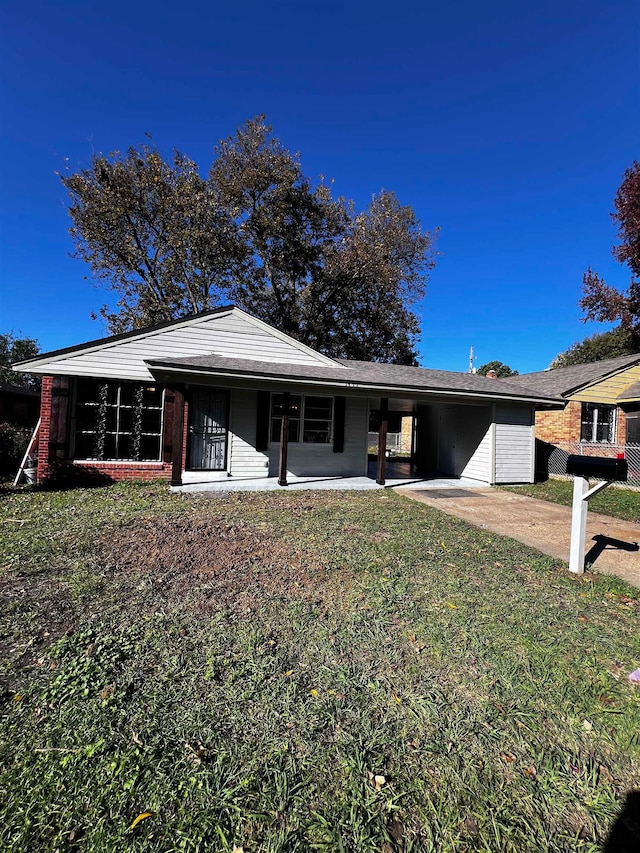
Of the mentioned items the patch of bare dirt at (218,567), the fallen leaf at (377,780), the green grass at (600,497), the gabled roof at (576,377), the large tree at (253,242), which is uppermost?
the large tree at (253,242)

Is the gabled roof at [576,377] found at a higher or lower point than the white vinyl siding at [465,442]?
higher

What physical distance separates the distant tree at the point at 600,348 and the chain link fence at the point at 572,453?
822 inches

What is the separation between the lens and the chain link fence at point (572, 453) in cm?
1330

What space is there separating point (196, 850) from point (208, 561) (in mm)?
3078

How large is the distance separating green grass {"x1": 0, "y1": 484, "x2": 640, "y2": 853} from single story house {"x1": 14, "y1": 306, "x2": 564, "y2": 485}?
5.26 m

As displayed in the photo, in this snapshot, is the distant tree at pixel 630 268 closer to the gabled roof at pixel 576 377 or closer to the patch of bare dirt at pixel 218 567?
the gabled roof at pixel 576 377

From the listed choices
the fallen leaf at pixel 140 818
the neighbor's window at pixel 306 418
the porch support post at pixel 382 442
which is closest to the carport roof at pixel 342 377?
the porch support post at pixel 382 442

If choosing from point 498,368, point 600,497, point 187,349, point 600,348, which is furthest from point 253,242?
point 498,368

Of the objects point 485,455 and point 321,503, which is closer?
point 321,503

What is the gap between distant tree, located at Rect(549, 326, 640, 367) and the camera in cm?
3297

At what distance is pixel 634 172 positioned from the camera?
65.0 feet

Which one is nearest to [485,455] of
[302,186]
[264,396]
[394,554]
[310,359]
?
[310,359]

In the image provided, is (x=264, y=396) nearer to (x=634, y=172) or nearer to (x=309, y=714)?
(x=309, y=714)

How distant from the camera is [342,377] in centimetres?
962
